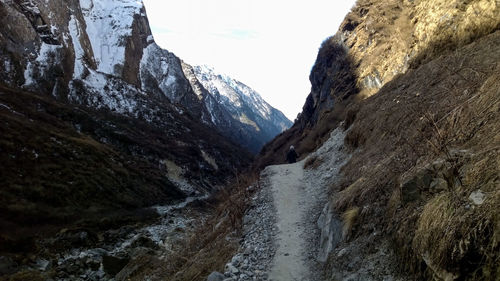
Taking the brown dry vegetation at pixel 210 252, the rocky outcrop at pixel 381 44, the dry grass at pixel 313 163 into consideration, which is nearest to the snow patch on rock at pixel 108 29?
the rocky outcrop at pixel 381 44

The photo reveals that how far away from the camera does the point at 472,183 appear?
5348mm

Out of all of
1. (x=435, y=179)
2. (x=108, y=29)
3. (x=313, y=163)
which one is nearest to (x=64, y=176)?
(x=313, y=163)

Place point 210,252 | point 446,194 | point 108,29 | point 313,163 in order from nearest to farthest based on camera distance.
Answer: point 446,194, point 210,252, point 313,163, point 108,29

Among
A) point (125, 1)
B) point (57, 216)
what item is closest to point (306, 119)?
point (57, 216)

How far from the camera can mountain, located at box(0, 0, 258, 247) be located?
3944 centimetres

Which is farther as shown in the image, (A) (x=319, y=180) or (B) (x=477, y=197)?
(A) (x=319, y=180)

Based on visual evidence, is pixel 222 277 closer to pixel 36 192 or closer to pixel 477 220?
pixel 477 220

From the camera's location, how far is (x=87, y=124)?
72.7 meters

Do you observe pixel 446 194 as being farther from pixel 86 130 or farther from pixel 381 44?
pixel 86 130

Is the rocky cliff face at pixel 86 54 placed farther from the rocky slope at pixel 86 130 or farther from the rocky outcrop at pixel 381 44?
the rocky outcrop at pixel 381 44

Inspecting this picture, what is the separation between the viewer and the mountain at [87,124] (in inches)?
1553

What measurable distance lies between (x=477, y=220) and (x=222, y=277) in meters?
5.90

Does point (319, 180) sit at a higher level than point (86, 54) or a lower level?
lower

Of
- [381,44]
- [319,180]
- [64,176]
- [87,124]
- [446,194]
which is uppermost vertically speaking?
[87,124]
